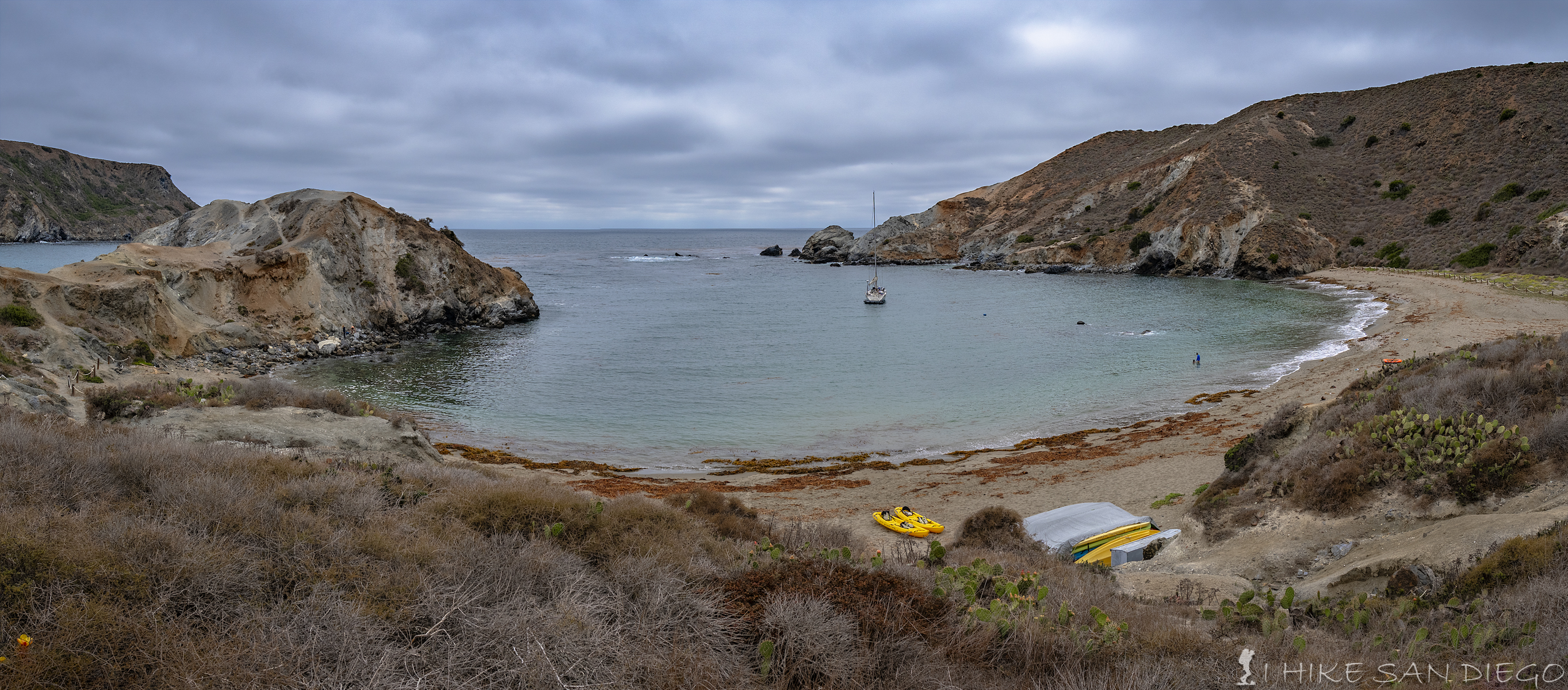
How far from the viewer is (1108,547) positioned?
992 centimetres

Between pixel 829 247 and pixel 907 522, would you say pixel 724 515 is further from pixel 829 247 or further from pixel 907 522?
pixel 829 247

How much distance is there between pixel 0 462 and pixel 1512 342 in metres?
18.1

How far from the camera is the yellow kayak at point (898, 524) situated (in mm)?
12133

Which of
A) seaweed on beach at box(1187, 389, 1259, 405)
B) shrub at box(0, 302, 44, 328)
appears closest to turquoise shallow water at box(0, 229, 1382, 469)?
seaweed on beach at box(1187, 389, 1259, 405)

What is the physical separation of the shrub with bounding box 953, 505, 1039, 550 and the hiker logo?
4734 mm

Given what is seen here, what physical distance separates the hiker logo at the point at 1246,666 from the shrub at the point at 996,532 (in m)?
4.73

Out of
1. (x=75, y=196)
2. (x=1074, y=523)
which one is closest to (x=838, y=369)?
(x=1074, y=523)

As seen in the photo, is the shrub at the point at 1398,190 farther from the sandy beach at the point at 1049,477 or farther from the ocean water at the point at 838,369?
the sandy beach at the point at 1049,477

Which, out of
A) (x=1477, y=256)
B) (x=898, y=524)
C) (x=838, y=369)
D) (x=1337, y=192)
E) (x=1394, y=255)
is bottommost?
(x=898, y=524)

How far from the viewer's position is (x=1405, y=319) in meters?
32.0

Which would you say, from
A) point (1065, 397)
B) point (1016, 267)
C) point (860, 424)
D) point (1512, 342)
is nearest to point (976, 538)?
point (1512, 342)

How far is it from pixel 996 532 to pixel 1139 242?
7197 cm

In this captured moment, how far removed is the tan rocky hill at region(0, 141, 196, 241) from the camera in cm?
11275

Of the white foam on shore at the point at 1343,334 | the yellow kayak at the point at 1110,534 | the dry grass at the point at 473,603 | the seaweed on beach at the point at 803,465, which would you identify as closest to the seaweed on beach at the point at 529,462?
the seaweed on beach at the point at 803,465
